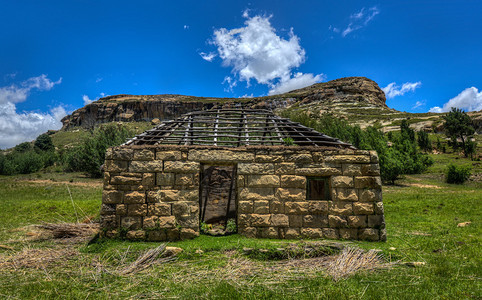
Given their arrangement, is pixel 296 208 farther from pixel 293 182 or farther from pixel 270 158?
pixel 270 158

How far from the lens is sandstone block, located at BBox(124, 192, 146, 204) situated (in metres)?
5.73

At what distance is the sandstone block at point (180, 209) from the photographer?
5832mm

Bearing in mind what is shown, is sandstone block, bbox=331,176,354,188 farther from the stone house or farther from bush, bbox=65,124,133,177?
bush, bbox=65,124,133,177

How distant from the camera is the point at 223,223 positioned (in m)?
6.80

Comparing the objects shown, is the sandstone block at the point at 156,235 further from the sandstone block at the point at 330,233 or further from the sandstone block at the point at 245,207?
the sandstone block at the point at 330,233

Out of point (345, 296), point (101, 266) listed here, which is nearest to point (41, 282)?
point (101, 266)

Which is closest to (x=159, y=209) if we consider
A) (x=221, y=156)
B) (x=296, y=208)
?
(x=221, y=156)

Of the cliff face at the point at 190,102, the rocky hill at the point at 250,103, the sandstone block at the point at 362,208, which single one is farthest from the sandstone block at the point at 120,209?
the cliff face at the point at 190,102

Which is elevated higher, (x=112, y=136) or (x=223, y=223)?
(x=112, y=136)

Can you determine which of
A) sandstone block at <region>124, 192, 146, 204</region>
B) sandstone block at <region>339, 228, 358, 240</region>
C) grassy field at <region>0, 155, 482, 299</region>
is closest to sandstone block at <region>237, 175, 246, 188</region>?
grassy field at <region>0, 155, 482, 299</region>

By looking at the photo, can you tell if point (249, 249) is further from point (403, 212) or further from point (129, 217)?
point (403, 212)

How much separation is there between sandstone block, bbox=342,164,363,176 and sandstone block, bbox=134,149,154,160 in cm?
491

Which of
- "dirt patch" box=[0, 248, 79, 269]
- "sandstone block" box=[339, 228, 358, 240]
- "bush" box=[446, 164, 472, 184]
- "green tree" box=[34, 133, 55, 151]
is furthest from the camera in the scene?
"green tree" box=[34, 133, 55, 151]

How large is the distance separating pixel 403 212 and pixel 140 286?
11.5m
